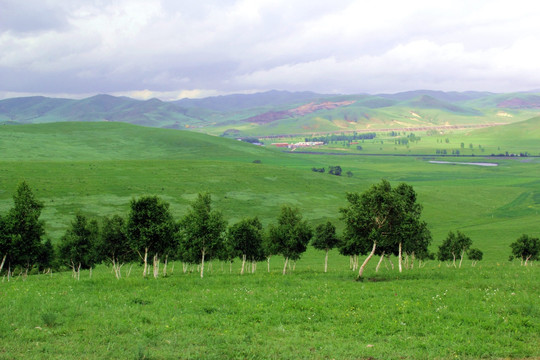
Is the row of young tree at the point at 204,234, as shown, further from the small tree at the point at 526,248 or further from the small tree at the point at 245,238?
the small tree at the point at 526,248

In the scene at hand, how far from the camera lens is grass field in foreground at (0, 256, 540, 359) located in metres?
18.8

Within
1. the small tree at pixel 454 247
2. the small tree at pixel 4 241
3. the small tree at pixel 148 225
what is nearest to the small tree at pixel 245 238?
the small tree at pixel 148 225

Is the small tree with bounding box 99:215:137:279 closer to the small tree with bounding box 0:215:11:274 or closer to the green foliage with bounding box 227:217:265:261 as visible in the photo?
the small tree with bounding box 0:215:11:274

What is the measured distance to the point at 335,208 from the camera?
5714 inches

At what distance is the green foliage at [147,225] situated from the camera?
43.0 metres

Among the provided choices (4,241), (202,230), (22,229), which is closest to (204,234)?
(202,230)

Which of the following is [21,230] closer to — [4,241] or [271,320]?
[4,241]

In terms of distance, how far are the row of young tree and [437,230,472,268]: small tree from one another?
19.5m

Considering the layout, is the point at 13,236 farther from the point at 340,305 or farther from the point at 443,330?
the point at 443,330

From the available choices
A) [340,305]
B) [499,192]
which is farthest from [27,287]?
[499,192]

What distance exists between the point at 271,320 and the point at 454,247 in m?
57.4

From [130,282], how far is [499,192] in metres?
193

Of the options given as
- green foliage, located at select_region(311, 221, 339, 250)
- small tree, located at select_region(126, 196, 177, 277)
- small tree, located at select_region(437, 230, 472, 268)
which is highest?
small tree, located at select_region(126, 196, 177, 277)

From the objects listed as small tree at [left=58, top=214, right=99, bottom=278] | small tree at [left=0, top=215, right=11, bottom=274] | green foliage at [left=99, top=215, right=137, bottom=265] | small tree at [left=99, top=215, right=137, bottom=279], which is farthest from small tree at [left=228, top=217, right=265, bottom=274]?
small tree at [left=0, top=215, right=11, bottom=274]
